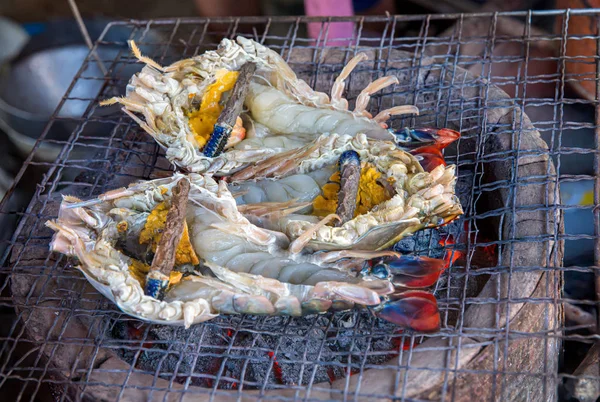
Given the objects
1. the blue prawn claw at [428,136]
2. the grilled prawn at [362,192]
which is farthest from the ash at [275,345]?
the blue prawn claw at [428,136]

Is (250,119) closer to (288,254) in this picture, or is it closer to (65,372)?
(288,254)

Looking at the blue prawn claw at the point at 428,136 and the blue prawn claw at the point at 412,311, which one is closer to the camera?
the blue prawn claw at the point at 412,311

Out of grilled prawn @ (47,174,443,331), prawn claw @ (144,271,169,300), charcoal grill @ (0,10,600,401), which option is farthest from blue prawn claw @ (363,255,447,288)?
prawn claw @ (144,271,169,300)

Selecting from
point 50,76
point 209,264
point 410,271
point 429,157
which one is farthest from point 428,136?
point 50,76

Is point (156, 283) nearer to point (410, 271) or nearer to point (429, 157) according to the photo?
point (410, 271)

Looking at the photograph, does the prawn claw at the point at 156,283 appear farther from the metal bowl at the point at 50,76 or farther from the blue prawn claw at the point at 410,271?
the metal bowl at the point at 50,76
